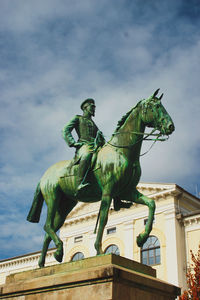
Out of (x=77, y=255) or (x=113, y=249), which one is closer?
(x=113, y=249)

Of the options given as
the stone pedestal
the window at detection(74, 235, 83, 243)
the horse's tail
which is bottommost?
the stone pedestal

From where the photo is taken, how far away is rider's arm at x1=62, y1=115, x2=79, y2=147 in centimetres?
812

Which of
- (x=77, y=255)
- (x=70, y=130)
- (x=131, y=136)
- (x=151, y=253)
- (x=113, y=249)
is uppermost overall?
(x=77, y=255)

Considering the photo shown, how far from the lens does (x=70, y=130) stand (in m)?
8.31

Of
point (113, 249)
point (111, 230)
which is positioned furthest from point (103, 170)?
point (111, 230)

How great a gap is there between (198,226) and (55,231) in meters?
27.2

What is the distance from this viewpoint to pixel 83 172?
7434 millimetres

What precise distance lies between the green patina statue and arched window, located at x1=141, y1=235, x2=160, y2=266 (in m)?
26.7

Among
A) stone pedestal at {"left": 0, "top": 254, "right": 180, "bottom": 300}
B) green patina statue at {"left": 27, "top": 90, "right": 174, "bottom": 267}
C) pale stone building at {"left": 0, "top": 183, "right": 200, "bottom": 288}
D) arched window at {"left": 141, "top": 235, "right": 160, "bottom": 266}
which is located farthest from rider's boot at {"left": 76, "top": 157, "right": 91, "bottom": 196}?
arched window at {"left": 141, "top": 235, "right": 160, "bottom": 266}

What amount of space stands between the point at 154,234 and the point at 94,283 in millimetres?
29754

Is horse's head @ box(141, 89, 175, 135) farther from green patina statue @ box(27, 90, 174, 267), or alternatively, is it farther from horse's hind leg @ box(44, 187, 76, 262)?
horse's hind leg @ box(44, 187, 76, 262)

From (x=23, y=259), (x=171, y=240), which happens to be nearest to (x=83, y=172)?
(x=171, y=240)

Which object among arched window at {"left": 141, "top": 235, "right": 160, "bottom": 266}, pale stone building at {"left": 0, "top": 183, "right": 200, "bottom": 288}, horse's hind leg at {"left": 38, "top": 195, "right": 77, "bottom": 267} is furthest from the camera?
arched window at {"left": 141, "top": 235, "right": 160, "bottom": 266}

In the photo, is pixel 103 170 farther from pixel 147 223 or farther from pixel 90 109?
pixel 90 109
